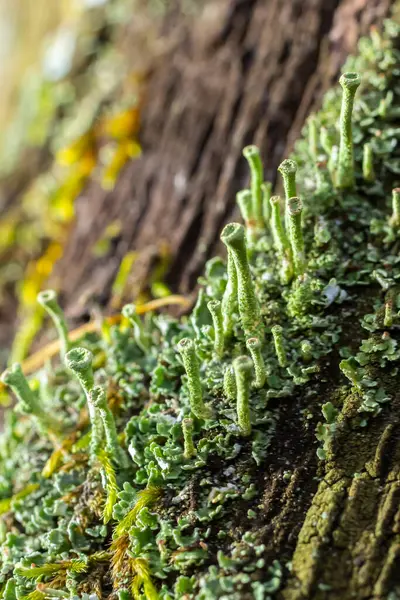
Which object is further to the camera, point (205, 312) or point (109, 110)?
point (109, 110)

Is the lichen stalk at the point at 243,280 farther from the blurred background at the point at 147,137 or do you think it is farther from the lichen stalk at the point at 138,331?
the blurred background at the point at 147,137

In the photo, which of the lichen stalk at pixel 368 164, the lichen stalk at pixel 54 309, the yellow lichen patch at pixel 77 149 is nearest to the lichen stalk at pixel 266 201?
the lichen stalk at pixel 368 164

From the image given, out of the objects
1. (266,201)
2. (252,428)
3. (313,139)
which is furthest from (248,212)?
(252,428)

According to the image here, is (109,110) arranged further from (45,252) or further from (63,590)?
(63,590)

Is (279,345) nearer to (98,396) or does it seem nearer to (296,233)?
(296,233)

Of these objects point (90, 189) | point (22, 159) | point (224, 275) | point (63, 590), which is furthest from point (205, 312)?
point (22, 159)

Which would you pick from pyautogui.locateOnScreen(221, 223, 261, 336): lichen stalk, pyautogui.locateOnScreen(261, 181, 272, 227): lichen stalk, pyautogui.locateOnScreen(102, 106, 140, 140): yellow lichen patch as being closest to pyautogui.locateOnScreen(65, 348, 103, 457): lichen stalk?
pyautogui.locateOnScreen(221, 223, 261, 336): lichen stalk

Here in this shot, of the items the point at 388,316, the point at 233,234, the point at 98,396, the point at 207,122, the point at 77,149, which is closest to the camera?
the point at 233,234
